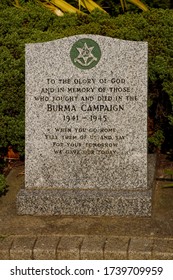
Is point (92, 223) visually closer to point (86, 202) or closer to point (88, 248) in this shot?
point (86, 202)

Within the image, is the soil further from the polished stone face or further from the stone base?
the polished stone face

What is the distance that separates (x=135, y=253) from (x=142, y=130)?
1037 mm

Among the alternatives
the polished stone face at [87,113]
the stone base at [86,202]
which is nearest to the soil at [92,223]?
the stone base at [86,202]

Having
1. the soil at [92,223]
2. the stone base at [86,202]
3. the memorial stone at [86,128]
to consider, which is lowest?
the soil at [92,223]

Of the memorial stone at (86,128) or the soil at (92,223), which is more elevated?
the memorial stone at (86,128)

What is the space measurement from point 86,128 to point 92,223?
2.35 feet

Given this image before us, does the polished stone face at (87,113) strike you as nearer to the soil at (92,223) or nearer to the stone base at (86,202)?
the stone base at (86,202)

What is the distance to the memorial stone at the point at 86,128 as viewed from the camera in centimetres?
589

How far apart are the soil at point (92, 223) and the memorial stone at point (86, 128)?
3.5 inches

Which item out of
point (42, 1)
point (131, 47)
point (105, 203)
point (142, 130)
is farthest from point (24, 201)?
point (42, 1)

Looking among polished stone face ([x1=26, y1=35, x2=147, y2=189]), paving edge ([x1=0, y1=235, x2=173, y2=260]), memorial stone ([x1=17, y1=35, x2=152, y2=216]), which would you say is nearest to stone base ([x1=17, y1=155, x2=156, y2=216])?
memorial stone ([x1=17, y1=35, x2=152, y2=216])

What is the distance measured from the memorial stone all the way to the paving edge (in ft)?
1.58

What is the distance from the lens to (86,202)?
5.91m

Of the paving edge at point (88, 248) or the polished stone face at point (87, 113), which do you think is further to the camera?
the polished stone face at point (87, 113)
